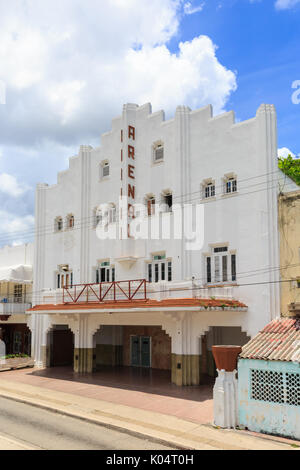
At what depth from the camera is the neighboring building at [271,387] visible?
1377 centimetres

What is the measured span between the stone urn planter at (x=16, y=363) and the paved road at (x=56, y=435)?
1299 cm

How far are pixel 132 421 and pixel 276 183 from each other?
44.3 feet

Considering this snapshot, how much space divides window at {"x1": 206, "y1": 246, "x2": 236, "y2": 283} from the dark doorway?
1392cm

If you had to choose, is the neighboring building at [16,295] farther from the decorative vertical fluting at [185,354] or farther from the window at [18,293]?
the decorative vertical fluting at [185,354]

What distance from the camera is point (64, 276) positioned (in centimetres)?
A: 3109

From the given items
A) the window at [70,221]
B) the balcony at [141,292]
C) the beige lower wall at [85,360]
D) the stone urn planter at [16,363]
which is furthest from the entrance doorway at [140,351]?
the window at [70,221]

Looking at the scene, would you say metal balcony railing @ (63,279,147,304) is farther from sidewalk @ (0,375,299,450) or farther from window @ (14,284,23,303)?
window @ (14,284,23,303)

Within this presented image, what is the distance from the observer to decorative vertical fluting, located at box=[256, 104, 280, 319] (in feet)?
68.8

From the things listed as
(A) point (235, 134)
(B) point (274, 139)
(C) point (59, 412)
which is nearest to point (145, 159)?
(A) point (235, 134)

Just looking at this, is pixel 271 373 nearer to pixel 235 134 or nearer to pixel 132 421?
pixel 132 421

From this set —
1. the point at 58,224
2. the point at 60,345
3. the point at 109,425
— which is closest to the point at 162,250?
the point at 58,224

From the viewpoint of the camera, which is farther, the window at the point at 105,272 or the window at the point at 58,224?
the window at the point at 58,224

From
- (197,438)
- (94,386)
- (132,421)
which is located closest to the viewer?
(197,438)
